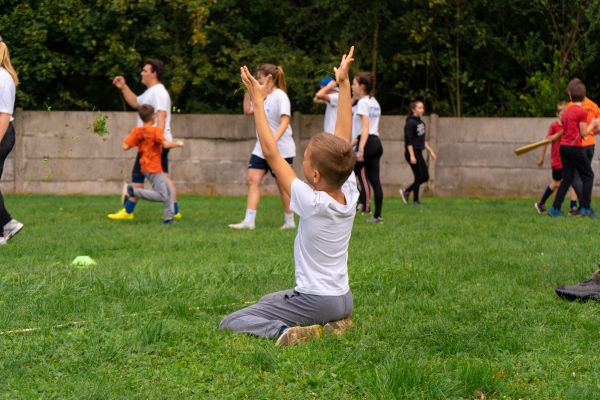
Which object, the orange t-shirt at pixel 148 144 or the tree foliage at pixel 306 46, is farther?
the tree foliage at pixel 306 46

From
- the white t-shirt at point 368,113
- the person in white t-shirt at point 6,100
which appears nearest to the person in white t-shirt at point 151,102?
the white t-shirt at point 368,113

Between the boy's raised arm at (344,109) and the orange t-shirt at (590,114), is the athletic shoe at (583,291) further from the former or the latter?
the orange t-shirt at (590,114)

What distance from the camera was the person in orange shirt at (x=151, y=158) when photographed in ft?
39.9

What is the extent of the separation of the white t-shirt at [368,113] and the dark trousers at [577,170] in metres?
2.53

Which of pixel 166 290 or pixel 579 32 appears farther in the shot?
pixel 579 32

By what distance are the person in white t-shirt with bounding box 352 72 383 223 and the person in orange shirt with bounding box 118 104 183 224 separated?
7.49ft

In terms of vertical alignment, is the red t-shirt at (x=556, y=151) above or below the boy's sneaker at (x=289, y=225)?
above

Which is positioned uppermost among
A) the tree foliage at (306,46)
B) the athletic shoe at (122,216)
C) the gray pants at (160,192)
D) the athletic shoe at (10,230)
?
the tree foliage at (306,46)

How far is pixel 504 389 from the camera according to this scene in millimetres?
4309

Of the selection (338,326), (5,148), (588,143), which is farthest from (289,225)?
(338,326)

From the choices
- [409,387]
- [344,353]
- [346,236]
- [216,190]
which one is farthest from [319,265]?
[216,190]

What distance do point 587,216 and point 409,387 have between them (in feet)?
32.0

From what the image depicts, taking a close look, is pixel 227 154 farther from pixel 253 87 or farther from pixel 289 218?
pixel 253 87

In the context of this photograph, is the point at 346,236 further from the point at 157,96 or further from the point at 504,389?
the point at 157,96
